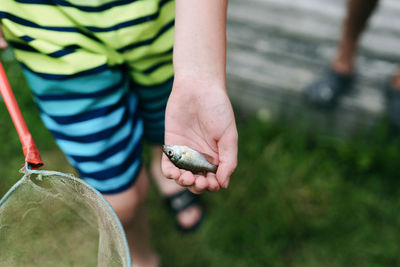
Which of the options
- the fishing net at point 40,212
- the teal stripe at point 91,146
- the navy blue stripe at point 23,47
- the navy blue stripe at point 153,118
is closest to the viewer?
the fishing net at point 40,212

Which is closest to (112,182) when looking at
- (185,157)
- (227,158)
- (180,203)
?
(185,157)

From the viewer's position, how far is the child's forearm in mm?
1273

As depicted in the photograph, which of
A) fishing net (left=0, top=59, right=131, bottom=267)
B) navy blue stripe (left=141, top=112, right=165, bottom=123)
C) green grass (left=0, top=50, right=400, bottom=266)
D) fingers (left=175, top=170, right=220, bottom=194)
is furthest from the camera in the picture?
green grass (left=0, top=50, right=400, bottom=266)

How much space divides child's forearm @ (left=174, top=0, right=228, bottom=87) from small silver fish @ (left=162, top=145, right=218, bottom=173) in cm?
24

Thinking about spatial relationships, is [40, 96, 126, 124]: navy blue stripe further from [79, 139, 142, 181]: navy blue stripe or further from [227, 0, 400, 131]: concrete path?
[227, 0, 400, 131]: concrete path

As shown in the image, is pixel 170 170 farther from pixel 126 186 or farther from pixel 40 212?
pixel 40 212

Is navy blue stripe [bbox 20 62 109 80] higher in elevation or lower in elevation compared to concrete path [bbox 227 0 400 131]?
higher

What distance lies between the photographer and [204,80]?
1.28 meters

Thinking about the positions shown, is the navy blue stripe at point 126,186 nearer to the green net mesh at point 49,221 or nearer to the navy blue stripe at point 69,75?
the green net mesh at point 49,221

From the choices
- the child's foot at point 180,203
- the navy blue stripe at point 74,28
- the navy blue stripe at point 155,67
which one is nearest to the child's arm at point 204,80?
the navy blue stripe at point 74,28

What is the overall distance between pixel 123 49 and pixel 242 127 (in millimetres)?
1595

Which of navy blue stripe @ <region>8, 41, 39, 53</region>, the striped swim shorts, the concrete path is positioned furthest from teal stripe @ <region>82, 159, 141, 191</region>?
the concrete path

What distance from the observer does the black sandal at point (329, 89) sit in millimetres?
2572

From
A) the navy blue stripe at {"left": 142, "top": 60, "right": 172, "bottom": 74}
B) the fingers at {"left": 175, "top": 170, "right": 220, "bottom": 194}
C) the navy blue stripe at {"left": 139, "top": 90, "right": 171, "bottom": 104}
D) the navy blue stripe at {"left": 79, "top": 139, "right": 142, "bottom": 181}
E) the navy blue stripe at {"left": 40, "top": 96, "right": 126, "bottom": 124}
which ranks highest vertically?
the navy blue stripe at {"left": 142, "top": 60, "right": 172, "bottom": 74}
